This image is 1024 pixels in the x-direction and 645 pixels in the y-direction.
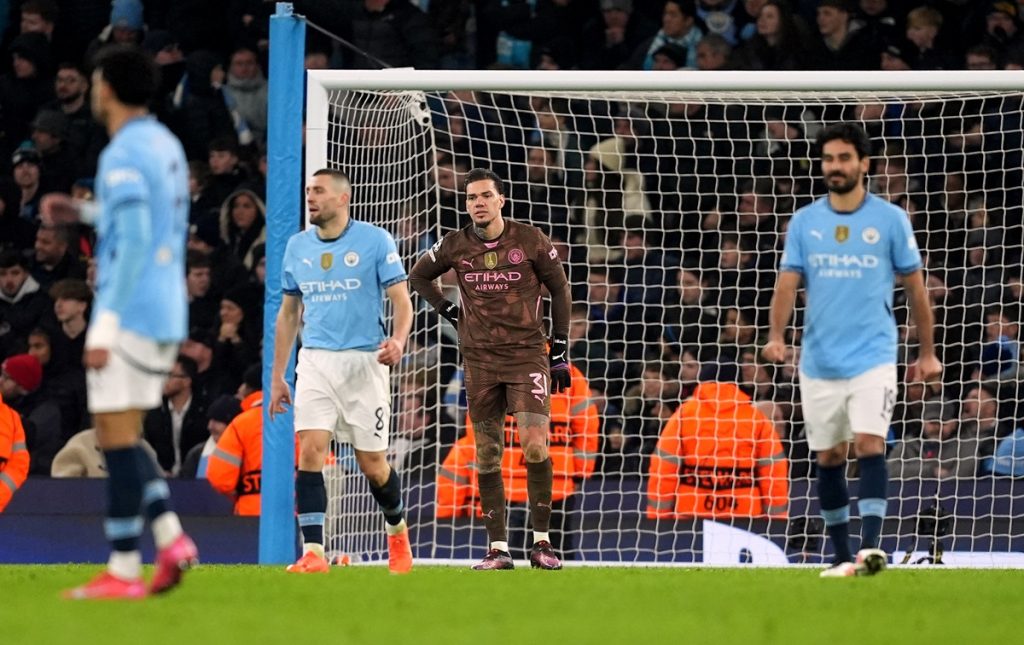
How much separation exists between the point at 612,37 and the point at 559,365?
19.2 feet

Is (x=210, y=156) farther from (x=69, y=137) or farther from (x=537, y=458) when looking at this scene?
(x=537, y=458)

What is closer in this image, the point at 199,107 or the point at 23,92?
the point at 199,107

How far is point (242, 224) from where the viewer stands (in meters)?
14.1

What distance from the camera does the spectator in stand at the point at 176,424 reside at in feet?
41.6

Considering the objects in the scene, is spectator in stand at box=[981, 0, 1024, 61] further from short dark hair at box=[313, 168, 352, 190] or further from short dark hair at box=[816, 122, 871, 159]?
short dark hair at box=[313, 168, 352, 190]

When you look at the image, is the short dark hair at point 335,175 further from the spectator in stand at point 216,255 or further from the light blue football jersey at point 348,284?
the spectator in stand at point 216,255

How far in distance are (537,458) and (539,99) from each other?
552 centimetres

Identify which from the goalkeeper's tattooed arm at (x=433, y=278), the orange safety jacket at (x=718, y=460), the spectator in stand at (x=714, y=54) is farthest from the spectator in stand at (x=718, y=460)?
the spectator in stand at (x=714, y=54)

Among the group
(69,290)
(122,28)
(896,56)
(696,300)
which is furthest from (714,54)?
(122,28)

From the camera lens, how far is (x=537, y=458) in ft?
30.7

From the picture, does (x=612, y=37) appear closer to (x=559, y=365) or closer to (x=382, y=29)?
(x=382, y=29)

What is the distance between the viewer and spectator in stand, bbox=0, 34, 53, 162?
1549cm

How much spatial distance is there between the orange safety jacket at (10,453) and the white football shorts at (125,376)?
190 inches

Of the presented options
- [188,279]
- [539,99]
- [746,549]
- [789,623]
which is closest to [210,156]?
[188,279]
